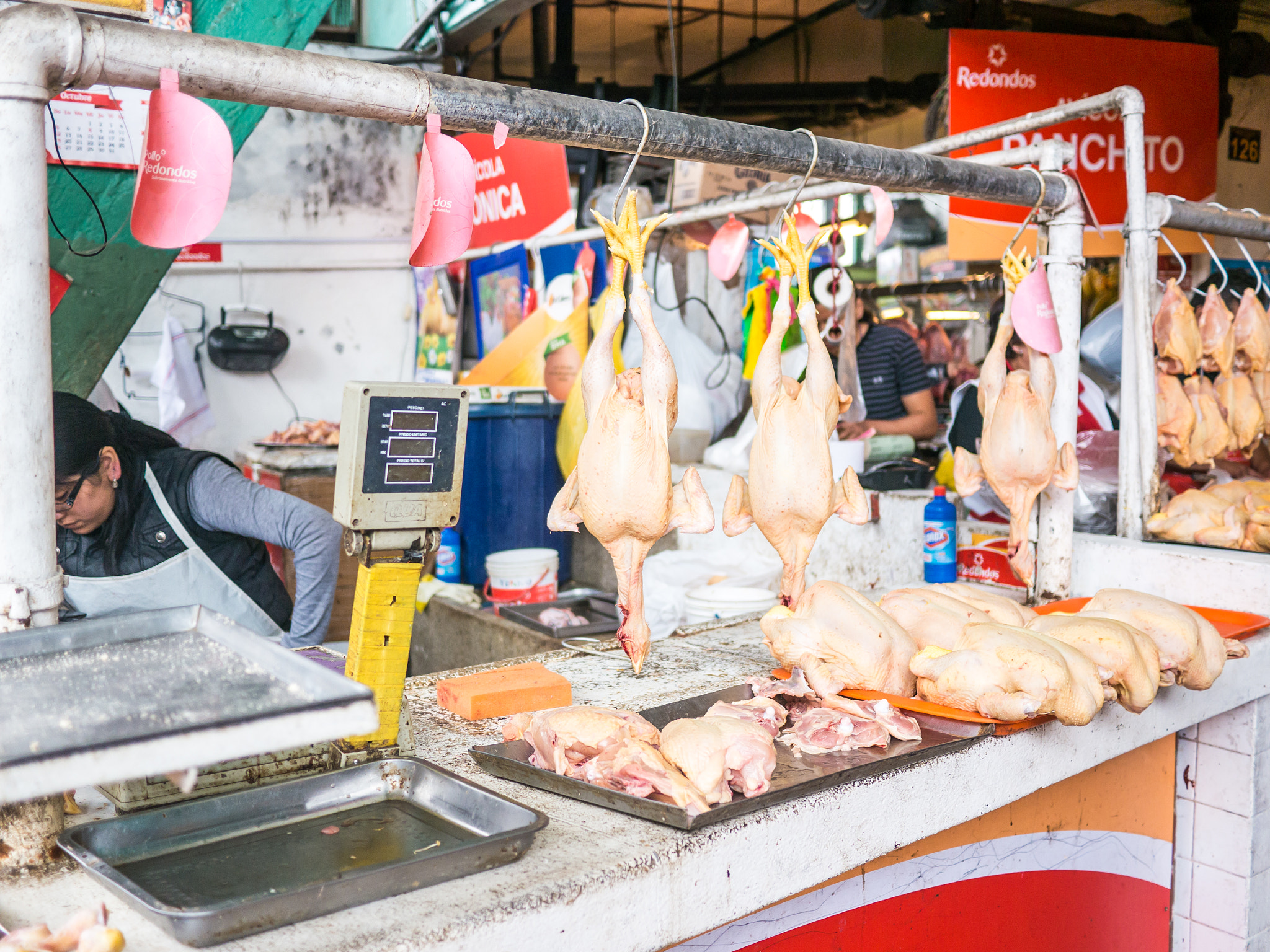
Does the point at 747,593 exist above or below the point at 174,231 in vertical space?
below

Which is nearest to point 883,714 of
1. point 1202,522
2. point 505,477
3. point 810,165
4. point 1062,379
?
point 810,165

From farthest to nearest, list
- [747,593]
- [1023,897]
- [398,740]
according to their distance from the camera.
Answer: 1. [747,593]
2. [1023,897]
3. [398,740]

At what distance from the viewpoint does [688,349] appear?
4758 mm

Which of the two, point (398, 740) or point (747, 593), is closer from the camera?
point (398, 740)

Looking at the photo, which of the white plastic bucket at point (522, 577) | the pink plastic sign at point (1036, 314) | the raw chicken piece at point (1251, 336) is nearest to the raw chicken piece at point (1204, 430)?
the raw chicken piece at point (1251, 336)

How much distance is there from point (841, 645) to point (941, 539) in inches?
46.7

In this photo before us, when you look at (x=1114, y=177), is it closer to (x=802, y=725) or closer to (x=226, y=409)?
(x=802, y=725)

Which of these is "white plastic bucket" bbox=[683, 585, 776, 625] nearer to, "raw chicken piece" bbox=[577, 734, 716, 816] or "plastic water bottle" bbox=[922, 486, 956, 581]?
"plastic water bottle" bbox=[922, 486, 956, 581]

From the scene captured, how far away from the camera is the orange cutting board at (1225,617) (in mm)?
2410

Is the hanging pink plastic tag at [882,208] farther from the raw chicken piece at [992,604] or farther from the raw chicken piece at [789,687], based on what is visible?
the raw chicken piece at [789,687]

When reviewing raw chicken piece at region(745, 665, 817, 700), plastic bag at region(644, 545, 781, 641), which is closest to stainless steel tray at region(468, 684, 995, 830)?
raw chicken piece at region(745, 665, 817, 700)

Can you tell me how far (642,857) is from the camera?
141cm

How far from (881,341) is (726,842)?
369 centimetres

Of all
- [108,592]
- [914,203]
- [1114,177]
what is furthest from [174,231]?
[914,203]
